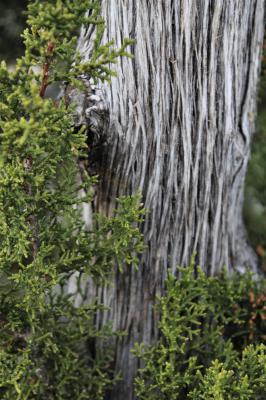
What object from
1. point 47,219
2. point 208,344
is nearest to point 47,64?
point 47,219

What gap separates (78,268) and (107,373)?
0.76 m

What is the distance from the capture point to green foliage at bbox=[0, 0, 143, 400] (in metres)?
1.65

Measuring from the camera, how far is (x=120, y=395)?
8.61 ft

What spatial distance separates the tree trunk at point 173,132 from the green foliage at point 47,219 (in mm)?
140

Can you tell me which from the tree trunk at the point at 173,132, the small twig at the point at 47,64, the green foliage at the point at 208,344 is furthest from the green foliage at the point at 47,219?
the green foliage at the point at 208,344

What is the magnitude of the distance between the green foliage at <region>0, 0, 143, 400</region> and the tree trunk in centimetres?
14

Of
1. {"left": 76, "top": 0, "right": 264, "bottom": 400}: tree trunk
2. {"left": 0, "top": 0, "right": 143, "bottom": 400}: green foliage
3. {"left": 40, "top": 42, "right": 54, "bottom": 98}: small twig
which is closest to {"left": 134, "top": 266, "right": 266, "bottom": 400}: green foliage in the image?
{"left": 76, "top": 0, "right": 264, "bottom": 400}: tree trunk

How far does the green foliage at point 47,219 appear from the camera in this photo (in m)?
1.65

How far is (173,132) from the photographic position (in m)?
2.25

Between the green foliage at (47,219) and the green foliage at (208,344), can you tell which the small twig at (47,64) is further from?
the green foliage at (208,344)

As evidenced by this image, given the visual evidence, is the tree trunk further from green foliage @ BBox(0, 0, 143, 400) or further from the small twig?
the small twig

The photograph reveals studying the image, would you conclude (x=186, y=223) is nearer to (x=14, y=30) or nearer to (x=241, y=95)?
(x=241, y=95)

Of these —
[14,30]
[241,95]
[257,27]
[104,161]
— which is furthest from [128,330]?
[14,30]

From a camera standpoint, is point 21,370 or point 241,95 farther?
point 241,95
